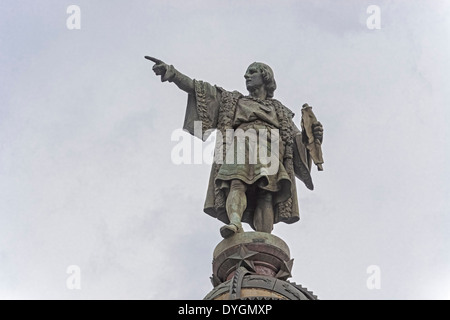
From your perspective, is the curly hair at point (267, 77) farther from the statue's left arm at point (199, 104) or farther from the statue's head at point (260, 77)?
the statue's left arm at point (199, 104)

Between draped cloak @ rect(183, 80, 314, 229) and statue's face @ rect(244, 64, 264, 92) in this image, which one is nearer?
draped cloak @ rect(183, 80, 314, 229)

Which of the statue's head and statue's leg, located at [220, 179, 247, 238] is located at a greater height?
the statue's head

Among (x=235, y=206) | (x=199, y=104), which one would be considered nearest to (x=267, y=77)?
(x=199, y=104)

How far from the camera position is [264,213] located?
12703 millimetres

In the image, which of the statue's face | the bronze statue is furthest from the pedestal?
the statue's face

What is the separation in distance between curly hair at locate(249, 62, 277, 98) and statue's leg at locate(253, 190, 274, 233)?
2.11 meters

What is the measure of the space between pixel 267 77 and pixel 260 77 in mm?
115

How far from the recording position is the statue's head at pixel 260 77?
1406 centimetres

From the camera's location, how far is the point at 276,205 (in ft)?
42.4

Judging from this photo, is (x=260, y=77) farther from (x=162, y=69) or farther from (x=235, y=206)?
(x=235, y=206)

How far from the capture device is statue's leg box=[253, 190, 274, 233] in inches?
497

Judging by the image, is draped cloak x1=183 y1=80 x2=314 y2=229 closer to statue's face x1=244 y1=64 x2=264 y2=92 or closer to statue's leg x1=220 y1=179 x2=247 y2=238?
statue's leg x1=220 y1=179 x2=247 y2=238

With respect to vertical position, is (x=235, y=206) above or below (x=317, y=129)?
below
